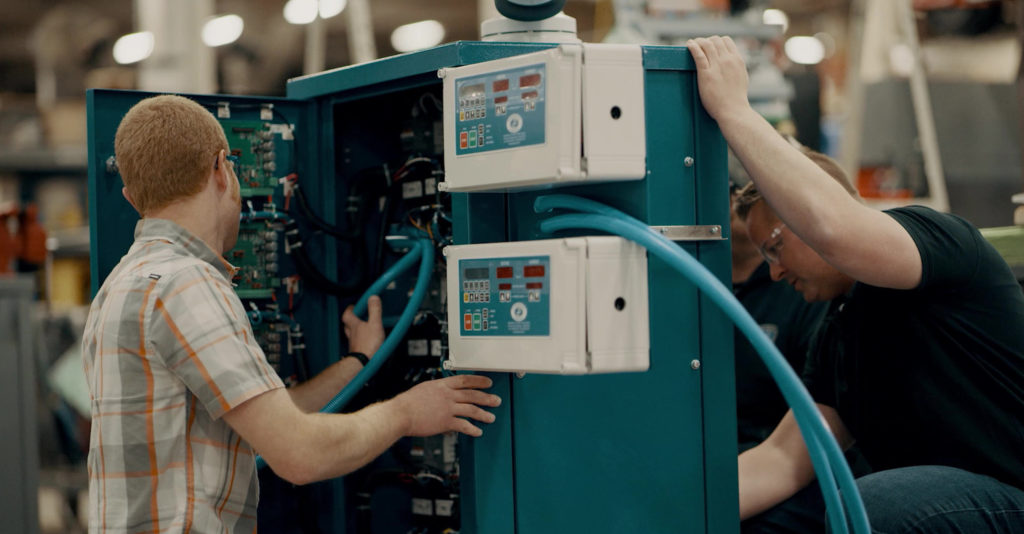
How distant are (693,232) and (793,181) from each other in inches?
8.5

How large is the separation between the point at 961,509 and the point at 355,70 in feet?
5.42

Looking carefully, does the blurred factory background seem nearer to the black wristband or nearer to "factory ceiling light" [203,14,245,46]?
"factory ceiling light" [203,14,245,46]

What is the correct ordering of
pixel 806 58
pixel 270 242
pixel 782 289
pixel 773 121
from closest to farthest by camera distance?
pixel 270 242 → pixel 782 289 → pixel 773 121 → pixel 806 58

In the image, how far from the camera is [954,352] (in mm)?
2295

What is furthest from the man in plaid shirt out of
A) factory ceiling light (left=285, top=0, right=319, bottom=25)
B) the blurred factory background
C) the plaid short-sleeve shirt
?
factory ceiling light (left=285, top=0, right=319, bottom=25)

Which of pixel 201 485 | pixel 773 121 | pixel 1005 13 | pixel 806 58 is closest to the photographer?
pixel 201 485

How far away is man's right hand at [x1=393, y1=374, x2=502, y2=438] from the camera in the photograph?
2105 mm

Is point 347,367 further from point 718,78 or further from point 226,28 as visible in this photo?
point 226,28

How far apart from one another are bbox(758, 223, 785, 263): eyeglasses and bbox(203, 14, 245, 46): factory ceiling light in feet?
14.7

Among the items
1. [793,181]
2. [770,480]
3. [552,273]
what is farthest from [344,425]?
[770,480]

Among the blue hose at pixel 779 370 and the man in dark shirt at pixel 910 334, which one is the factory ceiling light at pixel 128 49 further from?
the blue hose at pixel 779 370

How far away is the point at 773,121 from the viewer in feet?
14.9

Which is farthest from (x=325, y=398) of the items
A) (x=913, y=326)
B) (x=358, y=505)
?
(x=913, y=326)

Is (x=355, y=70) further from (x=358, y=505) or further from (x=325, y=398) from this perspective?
(x=358, y=505)
